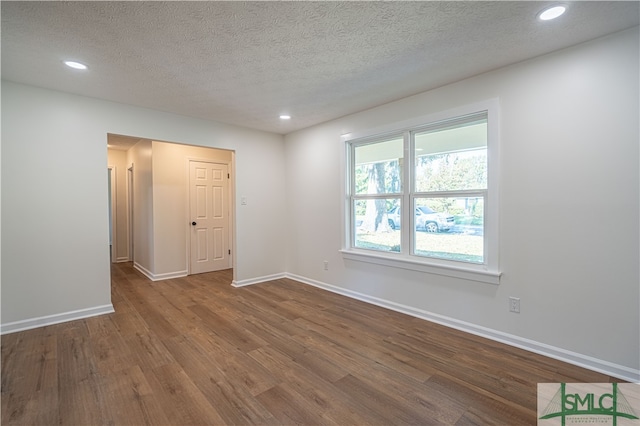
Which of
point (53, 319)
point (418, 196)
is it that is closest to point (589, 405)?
point (418, 196)

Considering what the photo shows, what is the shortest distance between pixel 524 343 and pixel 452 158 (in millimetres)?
→ 1780

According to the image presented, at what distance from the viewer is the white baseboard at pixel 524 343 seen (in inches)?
82.7

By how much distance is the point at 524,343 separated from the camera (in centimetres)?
251

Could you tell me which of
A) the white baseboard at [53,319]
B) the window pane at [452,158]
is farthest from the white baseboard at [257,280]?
the window pane at [452,158]

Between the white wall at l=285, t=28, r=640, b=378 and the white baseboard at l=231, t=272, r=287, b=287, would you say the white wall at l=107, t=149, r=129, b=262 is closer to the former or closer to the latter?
the white baseboard at l=231, t=272, r=287, b=287

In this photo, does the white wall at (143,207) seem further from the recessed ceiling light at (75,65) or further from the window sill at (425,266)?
the window sill at (425,266)

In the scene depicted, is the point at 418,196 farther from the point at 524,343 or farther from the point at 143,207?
the point at 143,207

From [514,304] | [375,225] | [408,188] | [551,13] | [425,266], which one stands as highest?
[551,13]

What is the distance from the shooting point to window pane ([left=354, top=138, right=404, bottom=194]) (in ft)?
11.6

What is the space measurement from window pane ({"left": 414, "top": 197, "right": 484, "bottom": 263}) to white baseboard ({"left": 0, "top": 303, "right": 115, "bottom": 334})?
3636 mm

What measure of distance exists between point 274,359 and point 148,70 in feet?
8.82

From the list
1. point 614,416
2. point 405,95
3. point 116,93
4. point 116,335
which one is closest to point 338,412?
point 614,416

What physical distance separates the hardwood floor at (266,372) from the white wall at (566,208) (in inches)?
10.1

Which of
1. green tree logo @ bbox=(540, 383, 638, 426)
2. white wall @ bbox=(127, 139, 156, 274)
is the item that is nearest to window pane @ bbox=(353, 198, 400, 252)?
green tree logo @ bbox=(540, 383, 638, 426)
